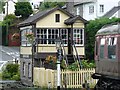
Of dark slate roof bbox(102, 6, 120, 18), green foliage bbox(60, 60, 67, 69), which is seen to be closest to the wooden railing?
green foliage bbox(60, 60, 67, 69)

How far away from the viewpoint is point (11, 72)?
106 ft

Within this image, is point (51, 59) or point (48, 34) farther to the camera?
point (48, 34)

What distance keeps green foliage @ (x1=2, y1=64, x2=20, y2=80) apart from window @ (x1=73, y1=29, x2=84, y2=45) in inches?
212

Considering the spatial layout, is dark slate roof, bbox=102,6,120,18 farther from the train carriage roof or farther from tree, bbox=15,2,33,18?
the train carriage roof

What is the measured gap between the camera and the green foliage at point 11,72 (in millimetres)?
31317

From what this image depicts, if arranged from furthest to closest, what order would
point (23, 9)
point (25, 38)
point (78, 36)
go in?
point (23, 9) < point (25, 38) < point (78, 36)

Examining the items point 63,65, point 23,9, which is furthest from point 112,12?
point 63,65

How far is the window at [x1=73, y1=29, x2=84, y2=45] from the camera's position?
90.3 ft

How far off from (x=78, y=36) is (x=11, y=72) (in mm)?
6824

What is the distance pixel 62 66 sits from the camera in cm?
2372

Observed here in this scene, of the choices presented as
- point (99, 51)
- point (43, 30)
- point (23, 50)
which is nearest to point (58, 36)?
point (43, 30)

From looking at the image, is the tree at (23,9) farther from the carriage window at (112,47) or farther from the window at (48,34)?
the carriage window at (112,47)

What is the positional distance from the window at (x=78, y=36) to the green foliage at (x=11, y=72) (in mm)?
5387

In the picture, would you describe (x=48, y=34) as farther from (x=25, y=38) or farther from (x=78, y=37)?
(x=25, y=38)
